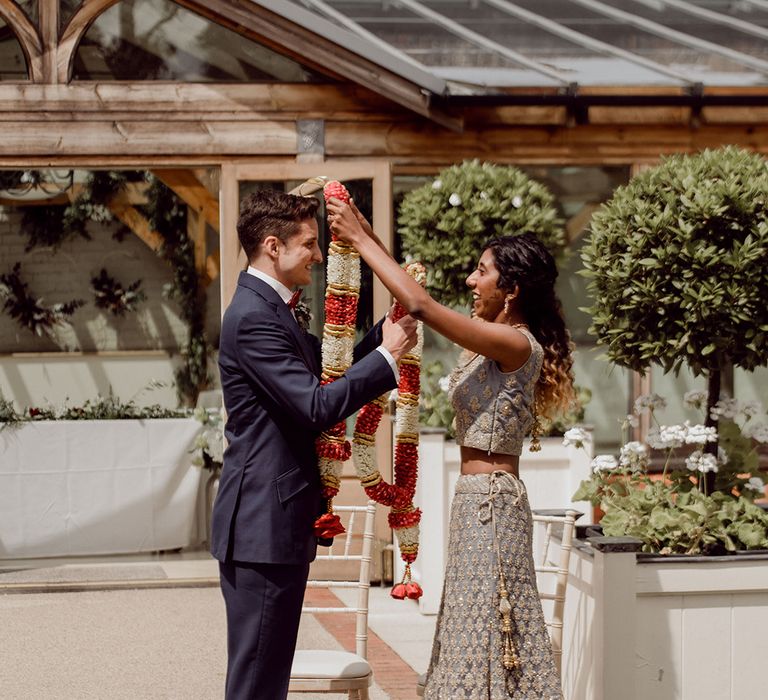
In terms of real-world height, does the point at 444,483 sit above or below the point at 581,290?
below

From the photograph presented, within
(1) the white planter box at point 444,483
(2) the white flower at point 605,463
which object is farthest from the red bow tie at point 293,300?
(1) the white planter box at point 444,483

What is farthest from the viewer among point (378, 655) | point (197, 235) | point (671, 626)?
point (197, 235)

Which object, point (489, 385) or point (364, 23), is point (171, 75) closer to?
point (364, 23)

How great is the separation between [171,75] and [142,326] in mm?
4547

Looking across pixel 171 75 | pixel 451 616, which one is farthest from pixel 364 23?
pixel 451 616

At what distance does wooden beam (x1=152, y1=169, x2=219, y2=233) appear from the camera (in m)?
9.87

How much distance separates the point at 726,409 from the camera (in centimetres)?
496

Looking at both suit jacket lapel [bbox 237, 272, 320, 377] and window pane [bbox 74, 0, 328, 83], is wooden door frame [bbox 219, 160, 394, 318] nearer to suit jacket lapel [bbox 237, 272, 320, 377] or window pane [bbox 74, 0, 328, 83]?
window pane [bbox 74, 0, 328, 83]

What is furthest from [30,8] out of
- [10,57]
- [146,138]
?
[146,138]

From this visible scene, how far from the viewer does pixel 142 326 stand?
1227cm

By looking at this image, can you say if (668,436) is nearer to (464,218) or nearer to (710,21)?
(464,218)

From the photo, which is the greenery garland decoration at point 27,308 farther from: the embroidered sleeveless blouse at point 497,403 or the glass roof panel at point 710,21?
the embroidered sleeveless blouse at point 497,403

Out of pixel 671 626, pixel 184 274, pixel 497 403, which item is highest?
pixel 184 274

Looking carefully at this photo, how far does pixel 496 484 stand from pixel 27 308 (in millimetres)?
9174
